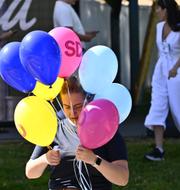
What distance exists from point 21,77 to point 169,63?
A: 335 cm

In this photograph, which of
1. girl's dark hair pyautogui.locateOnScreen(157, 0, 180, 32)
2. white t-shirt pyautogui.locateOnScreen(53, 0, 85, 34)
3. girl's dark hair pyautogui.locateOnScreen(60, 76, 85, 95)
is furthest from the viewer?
white t-shirt pyautogui.locateOnScreen(53, 0, 85, 34)

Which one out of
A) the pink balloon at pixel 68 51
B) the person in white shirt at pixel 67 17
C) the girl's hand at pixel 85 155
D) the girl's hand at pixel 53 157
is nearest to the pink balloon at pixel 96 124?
the girl's hand at pixel 85 155

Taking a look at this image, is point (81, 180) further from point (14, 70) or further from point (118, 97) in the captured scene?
point (14, 70)

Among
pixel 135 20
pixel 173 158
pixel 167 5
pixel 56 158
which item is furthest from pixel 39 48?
pixel 135 20

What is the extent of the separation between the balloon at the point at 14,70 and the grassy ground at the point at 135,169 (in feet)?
8.14

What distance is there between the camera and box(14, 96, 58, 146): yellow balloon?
3.21 meters

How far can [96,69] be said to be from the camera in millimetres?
3324

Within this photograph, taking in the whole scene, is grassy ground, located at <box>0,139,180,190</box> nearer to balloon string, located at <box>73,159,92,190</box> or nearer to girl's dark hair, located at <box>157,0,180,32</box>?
girl's dark hair, located at <box>157,0,180,32</box>

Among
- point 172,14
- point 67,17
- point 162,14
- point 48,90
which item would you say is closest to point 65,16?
point 67,17

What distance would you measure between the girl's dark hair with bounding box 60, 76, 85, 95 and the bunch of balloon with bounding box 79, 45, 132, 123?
1.1 inches

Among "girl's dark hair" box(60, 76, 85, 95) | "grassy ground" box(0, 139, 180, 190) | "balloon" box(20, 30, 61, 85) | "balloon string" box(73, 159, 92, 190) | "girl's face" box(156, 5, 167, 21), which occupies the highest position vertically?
"balloon" box(20, 30, 61, 85)

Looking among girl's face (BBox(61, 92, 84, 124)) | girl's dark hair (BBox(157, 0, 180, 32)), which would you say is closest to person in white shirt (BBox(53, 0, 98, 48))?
girl's dark hair (BBox(157, 0, 180, 32))

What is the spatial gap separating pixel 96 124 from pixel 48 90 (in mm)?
437

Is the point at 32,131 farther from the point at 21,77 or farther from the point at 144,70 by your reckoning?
the point at 144,70
